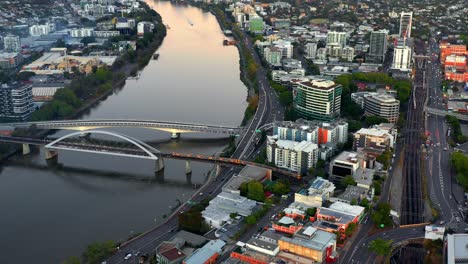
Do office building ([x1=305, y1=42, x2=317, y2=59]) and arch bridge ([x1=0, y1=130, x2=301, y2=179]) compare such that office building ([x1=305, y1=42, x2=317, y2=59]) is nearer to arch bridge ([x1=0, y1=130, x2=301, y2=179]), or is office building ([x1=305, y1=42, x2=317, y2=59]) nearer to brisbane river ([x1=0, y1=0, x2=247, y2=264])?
brisbane river ([x1=0, y1=0, x2=247, y2=264])

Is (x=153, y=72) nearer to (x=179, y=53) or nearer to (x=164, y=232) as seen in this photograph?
(x=179, y=53)

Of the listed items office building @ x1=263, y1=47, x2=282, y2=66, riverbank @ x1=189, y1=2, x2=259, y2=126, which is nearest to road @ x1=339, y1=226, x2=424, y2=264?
riverbank @ x1=189, y1=2, x2=259, y2=126

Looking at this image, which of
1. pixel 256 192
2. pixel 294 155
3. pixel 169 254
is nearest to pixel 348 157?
pixel 294 155

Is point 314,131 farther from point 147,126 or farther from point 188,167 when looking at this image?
point 147,126

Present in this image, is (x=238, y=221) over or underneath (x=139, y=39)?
underneath

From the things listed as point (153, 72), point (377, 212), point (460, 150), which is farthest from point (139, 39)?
point (377, 212)
